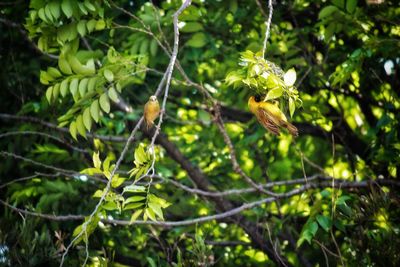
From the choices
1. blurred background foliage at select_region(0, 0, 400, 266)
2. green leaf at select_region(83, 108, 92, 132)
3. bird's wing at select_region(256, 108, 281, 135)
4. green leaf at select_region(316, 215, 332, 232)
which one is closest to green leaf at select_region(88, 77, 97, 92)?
blurred background foliage at select_region(0, 0, 400, 266)

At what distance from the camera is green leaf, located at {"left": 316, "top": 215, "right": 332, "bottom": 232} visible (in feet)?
9.17

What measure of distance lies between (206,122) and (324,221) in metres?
1.19

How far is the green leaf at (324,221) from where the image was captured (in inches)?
110

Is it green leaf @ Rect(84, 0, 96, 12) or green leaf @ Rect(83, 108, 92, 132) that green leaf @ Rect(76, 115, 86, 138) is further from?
green leaf @ Rect(84, 0, 96, 12)

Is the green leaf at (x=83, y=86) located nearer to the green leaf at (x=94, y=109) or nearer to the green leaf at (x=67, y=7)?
the green leaf at (x=94, y=109)

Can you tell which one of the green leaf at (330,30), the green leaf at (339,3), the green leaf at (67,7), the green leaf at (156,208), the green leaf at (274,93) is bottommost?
the green leaf at (156,208)

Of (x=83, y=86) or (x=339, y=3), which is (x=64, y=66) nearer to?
(x=83, y=86)

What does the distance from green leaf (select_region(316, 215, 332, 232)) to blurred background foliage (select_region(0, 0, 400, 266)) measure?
3 cm

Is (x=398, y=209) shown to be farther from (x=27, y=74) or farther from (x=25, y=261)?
(x=27, y=74)

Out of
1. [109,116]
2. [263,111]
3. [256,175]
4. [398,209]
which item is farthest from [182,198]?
[263,111]

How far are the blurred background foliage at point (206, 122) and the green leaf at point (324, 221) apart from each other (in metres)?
0.03

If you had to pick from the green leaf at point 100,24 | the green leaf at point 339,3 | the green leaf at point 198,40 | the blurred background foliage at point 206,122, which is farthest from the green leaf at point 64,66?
the green leaf at point 339,3

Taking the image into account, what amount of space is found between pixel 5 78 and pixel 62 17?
1.33 meters

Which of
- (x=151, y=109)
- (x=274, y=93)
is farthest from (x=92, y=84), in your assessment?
(x=274, y=93)
